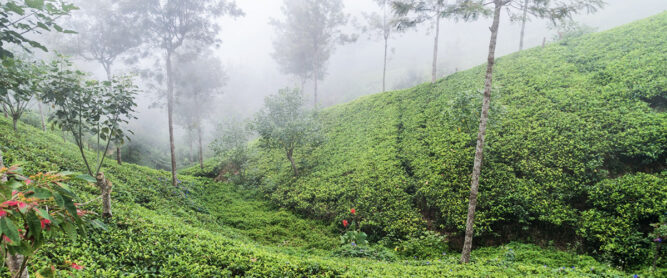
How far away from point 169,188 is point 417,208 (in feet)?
32.6

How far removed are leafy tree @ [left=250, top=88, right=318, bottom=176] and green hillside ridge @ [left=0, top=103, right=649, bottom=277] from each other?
4.87m

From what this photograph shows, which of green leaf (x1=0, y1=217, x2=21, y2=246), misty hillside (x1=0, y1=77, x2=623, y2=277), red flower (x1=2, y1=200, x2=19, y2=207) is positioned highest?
red flower (x1=2, y1=200, x2=19, y2=207)

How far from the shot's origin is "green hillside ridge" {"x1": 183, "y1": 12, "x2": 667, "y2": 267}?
7.11m

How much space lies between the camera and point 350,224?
10.0m

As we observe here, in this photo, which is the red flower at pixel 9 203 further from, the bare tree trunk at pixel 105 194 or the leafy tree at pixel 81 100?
the leafy tree at pixel 81 100

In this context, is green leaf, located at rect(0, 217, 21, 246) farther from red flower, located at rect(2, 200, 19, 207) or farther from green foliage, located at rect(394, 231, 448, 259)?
green foliage, located at rect(394, 231, 448, 259)

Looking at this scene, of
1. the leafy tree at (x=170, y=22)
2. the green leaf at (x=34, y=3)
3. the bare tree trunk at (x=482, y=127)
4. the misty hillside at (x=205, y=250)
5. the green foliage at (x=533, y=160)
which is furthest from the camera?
the leafy tree at (x=170, y=22)

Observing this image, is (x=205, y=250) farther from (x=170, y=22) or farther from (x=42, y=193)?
(x=170, y=22)

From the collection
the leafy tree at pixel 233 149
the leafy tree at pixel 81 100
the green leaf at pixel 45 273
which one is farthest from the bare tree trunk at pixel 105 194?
the leafy tree at pixel 233 149

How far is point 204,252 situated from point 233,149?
11.8 metres

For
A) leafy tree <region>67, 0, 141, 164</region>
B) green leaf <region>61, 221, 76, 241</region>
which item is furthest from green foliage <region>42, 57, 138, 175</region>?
leafy tree <region>67, 0, 141, 164</region>

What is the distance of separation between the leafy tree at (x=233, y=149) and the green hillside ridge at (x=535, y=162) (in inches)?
42.6

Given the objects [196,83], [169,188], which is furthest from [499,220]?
[196,83]

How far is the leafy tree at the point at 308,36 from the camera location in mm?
27609
